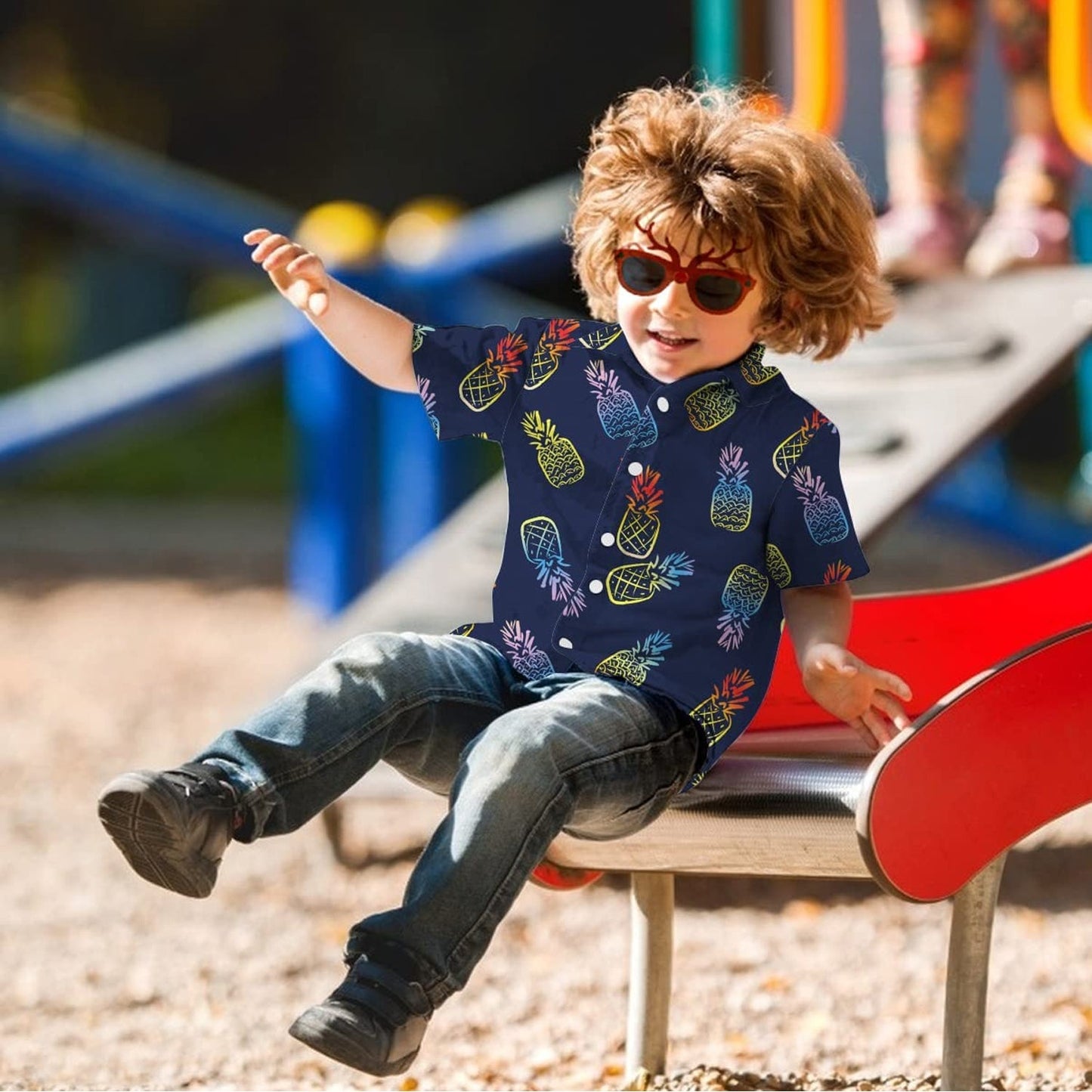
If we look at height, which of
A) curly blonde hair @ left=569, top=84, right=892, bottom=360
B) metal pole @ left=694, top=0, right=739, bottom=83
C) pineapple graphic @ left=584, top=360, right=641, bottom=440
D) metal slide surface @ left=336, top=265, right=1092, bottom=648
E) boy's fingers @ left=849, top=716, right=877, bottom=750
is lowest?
boy's fingers @ left=849, top=716, right=877, bottom=750

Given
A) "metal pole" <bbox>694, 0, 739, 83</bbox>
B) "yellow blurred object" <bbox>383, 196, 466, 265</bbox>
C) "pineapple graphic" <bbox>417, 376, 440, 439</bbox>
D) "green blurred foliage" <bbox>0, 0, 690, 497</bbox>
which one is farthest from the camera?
"green blurred foliage" <bbox>0, 0, 690, 497</bbox>

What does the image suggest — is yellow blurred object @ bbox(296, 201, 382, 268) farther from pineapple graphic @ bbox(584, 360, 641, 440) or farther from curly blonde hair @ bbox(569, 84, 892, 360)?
pineapple graphic @ bbox(584, 360, 641, 440)

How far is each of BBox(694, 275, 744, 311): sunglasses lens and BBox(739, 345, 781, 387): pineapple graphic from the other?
0.33ft

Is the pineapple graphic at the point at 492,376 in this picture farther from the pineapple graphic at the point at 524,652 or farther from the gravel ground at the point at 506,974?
the gravel ground at the point at 506,974

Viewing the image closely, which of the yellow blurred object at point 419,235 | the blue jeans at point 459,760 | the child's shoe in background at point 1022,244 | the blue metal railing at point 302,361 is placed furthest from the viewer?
the yellow blurred object at point 419,235

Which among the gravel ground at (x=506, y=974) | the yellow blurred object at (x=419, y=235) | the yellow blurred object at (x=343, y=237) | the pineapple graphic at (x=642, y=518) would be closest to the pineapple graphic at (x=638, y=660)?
the pineapple graphic at (x=642, y=518)

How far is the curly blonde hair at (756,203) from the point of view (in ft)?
7.29

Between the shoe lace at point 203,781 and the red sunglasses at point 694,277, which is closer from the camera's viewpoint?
the shoe lace at point 203,781

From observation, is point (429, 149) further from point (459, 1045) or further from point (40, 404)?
point (459, 1045)

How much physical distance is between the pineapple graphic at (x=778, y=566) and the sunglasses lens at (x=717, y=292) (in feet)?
0.95

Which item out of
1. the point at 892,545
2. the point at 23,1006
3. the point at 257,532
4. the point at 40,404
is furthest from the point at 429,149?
the point at 23,1006

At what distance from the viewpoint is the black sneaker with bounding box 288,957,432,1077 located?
6.07ft

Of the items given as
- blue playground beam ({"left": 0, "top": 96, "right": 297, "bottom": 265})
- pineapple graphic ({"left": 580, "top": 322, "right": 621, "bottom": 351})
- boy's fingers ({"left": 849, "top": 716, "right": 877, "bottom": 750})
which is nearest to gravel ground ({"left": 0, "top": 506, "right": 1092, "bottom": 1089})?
boy's fingers ({"left": 849, "top": 716, "right": 877, "bottom": 750})

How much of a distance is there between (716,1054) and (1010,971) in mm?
683
